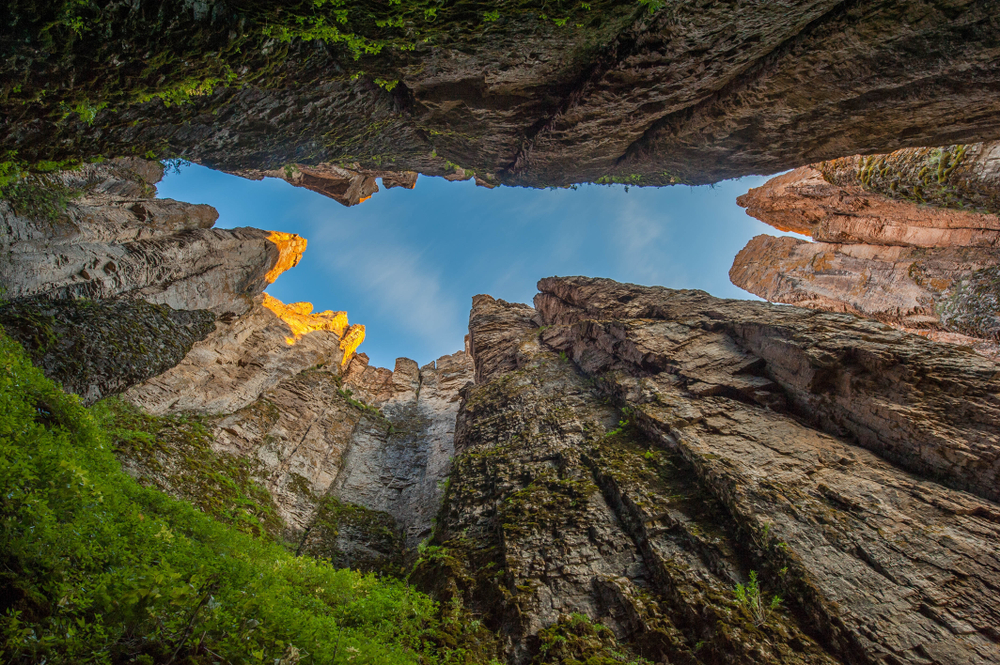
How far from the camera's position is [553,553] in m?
8.77

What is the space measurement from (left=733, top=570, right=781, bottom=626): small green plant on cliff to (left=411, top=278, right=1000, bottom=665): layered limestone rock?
66 mm

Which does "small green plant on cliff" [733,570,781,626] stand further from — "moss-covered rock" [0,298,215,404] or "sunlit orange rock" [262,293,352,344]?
"sunlit orange rock" [262,293,352,344]

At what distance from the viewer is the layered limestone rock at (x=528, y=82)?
673 cm

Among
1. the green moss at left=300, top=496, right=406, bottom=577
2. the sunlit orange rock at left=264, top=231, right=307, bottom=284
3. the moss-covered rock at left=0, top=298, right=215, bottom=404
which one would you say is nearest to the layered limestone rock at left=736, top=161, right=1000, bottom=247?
the green moss at left=300, top=496, right=406, bottom=577

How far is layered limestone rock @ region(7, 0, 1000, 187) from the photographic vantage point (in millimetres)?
6727

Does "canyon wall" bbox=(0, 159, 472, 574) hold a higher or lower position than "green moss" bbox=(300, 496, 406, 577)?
higher

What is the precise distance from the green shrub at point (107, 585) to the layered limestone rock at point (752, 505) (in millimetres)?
3364

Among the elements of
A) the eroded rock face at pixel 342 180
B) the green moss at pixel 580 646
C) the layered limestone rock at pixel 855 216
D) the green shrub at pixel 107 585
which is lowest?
the green shrub at pixel 107 585

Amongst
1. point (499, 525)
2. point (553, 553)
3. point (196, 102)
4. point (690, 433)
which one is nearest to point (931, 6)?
point (690, 433)

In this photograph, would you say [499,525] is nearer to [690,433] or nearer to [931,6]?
[690,433]

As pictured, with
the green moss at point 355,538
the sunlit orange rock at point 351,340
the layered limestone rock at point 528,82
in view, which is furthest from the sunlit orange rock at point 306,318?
the layered limestone rock at point 528,82

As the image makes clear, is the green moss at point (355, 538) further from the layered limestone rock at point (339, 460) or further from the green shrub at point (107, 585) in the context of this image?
the green shrub at point (107, 585)

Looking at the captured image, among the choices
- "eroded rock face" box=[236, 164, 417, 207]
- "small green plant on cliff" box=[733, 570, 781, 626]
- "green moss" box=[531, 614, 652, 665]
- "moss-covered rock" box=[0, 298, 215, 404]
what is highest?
"eroded rock face" box=[236, 164, 417, 207]

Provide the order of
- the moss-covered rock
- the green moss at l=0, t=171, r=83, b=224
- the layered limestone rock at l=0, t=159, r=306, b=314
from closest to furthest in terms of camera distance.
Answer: the moss-covered rock, the green moss at l=0, t=171, r=83, b=224, the layered limestone rock at l=0, t=159, r=306, b=314
